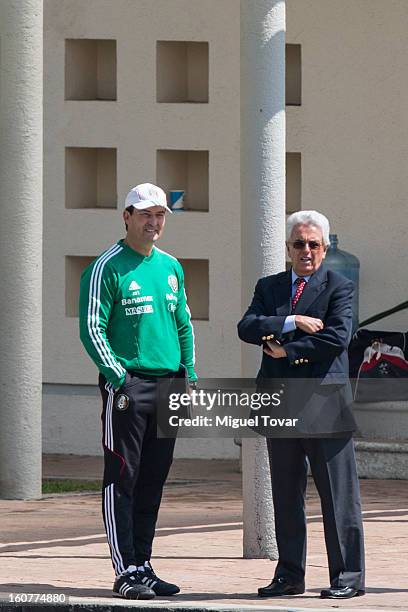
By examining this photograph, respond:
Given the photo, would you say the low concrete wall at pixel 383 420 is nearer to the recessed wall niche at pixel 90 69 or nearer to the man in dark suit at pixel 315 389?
the recessed wall niche at pixel 90 69

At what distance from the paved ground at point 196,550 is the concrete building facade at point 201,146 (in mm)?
1823

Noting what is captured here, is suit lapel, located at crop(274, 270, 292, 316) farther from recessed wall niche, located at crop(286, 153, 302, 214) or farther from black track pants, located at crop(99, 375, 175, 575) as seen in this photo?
recessed wall niche, located at crop(286, 153, 302, 214)

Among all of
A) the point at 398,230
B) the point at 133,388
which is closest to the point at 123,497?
the point at 133,388

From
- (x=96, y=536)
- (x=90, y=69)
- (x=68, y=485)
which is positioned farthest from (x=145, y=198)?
(x=90, y=69)

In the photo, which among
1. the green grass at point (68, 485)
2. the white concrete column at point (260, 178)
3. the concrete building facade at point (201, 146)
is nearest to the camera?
the white concrete column at point (260, 178)

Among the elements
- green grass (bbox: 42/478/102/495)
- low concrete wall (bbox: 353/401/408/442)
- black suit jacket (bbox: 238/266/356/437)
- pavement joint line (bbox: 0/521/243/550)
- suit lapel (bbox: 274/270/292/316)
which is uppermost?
suit lapel (bbox: 274/270/292/316)

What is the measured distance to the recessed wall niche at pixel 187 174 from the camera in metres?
16.9

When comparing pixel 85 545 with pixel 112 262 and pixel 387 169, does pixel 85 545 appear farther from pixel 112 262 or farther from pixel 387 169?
pixel 387 169

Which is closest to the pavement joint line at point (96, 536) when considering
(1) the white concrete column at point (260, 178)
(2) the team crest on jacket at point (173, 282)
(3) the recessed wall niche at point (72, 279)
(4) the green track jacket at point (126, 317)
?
(1) the white concrete column at point (260, 178)

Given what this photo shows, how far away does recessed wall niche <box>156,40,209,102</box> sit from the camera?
55.7 feet

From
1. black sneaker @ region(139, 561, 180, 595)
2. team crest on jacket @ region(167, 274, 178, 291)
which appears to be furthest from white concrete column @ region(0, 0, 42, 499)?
black sneaker @ region(139, 561, 180, 595)

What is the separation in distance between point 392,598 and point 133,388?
1652 mm

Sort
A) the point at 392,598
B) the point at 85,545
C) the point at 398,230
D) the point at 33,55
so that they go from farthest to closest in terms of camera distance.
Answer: the point at 398,230
the point at 33,55
the point at 85,545
the point at 392,598

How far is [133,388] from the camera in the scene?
9352mm
